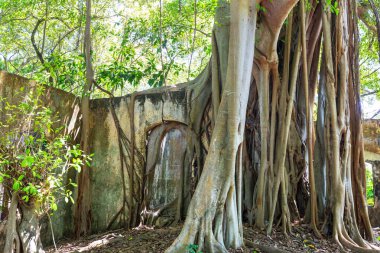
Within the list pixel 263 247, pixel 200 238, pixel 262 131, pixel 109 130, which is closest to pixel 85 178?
pixel 109 130

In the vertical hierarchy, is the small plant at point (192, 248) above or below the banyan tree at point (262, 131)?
below

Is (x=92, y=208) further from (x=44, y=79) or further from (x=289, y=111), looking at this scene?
(x=289, y=111)

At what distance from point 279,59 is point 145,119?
198cm

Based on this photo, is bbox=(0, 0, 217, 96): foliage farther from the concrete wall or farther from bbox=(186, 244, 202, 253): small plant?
bbox=(186, 244, 202, 253): small plant

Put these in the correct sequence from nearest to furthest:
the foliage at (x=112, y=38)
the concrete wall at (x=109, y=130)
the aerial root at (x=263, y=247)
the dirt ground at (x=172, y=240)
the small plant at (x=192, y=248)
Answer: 1. the small plant at (x=192, y=248)
2. the aerial root at (x=263, y=247)
3. the dirt ground at (x=172, y=240)
4. the concrete wall at (x=109, y=130)
5. the foliage at (x=112, y=38)

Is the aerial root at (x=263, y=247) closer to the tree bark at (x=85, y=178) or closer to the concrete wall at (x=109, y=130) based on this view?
the concrete wall at (x=109, y=130)

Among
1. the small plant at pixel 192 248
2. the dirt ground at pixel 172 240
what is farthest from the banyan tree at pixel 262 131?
the small plant at pixel 192 248

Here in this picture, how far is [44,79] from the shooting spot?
4344mm

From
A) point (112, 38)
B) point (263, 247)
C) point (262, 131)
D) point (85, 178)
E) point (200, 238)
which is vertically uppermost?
point (112, 38)

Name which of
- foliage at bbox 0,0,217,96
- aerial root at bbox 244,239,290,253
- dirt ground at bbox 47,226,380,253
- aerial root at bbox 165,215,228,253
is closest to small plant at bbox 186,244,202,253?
aerial root at bbox 165,215,228,253

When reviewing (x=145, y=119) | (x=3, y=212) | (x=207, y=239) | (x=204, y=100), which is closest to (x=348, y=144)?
(x=204, y=100)

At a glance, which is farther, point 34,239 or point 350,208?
point 350,208

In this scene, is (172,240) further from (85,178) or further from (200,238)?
(85,178)

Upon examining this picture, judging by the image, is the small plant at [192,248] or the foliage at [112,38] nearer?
the small plant at [192,248]
